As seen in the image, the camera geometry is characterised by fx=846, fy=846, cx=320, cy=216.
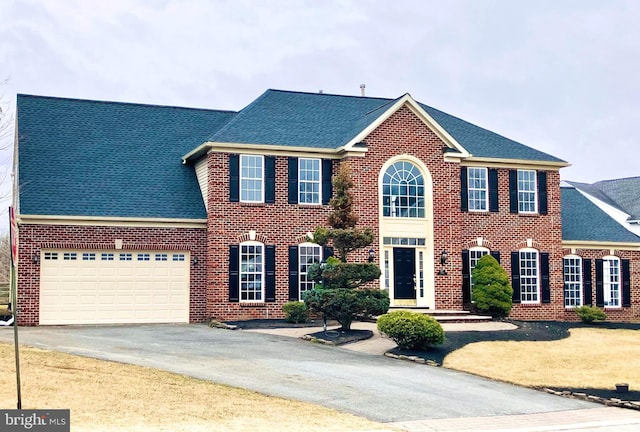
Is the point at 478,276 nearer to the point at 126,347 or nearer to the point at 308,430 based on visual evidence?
the point at 126,347

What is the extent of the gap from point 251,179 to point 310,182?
2.12m

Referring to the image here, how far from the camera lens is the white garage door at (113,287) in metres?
26.9

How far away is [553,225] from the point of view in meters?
32.4

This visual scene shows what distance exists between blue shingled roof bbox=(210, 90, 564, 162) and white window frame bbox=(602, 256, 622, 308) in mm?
5071

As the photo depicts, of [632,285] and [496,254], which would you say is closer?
[496,254]

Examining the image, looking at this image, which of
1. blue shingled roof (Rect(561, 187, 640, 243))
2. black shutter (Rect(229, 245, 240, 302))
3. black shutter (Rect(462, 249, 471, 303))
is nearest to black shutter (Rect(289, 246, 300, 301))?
black shutter (Rect(229, 245, 240, 302))

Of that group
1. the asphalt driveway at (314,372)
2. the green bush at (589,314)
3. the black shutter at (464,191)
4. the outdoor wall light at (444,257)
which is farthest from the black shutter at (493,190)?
the asphalt driveway at (314,372)

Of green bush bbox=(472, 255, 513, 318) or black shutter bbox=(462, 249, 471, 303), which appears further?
black shutter bbox=(462, 249, 471, 303)

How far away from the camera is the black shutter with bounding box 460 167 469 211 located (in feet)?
102

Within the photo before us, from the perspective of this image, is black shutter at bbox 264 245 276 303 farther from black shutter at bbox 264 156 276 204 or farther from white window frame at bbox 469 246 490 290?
white window frame at bbox 469 246 490 290

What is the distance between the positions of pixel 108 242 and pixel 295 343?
814 centimetres

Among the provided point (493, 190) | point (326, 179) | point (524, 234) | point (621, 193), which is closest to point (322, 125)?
point (326, 179)

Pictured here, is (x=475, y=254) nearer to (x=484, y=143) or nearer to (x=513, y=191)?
(x=513, y=191)

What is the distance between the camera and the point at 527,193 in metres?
32.3
